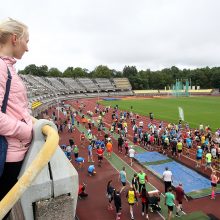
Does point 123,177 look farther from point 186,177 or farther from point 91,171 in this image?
point 186,177

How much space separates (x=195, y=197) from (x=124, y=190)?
12.0 ft

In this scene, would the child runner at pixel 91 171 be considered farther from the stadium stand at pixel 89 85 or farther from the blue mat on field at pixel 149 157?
the stadium stand at pixel 89 85

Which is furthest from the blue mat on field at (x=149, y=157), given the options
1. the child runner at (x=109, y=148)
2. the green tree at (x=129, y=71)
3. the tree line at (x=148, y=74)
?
the green tree at (x=129, y=71)

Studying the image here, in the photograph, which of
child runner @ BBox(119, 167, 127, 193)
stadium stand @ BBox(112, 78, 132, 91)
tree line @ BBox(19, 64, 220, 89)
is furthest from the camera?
stadium stand @ BBox(112, 78, 132, 91)

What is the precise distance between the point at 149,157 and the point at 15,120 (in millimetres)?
19916

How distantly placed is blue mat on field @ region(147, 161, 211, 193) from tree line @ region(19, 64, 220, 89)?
300 ft

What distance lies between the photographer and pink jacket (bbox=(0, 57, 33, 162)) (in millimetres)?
1637

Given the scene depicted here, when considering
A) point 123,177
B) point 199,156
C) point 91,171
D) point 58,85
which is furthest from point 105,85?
point 123,177

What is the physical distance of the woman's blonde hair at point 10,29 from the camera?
1.76 meters

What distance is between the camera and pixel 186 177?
54.6 ft

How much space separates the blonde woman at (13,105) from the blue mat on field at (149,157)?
61.6 ft

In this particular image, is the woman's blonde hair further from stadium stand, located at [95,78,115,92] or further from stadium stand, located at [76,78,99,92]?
stadium stand, located at [95,78,115,92]

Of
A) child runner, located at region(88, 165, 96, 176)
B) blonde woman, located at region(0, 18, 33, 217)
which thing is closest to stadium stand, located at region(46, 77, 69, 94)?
child runner, located at region(88, 165, 96, 176)

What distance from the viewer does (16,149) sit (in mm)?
1750
